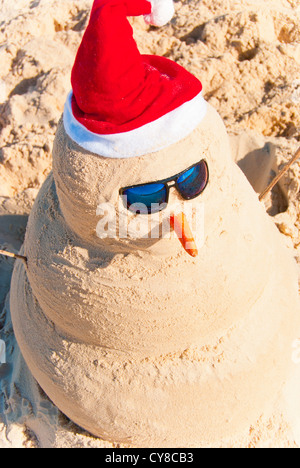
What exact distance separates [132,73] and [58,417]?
1129mm

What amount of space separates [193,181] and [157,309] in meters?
0.34

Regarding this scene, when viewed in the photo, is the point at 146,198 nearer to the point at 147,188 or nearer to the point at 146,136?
the point at 147,188

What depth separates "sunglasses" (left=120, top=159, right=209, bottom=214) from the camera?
951 mm

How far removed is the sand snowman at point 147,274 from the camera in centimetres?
91

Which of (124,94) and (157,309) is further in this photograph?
(157,309)

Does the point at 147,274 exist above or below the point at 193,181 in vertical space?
below

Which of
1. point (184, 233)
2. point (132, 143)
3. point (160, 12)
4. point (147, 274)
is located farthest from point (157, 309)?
point (160, 12)

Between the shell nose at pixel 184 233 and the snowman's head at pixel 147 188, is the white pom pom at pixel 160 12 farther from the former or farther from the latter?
the shell nose at pixel 184 233

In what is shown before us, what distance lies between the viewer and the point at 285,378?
1424 millimetres

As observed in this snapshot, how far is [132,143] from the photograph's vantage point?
910 millimetres

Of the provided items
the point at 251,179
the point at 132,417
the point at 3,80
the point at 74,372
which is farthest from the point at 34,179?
the point at 132,417

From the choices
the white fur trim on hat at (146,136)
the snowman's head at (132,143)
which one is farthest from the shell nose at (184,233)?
the white fur trim on hat at (146,136)

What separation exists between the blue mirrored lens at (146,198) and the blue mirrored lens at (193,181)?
0.04m

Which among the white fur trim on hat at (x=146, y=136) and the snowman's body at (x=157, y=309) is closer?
the white fur trim on hat at (x=146, y=136)
